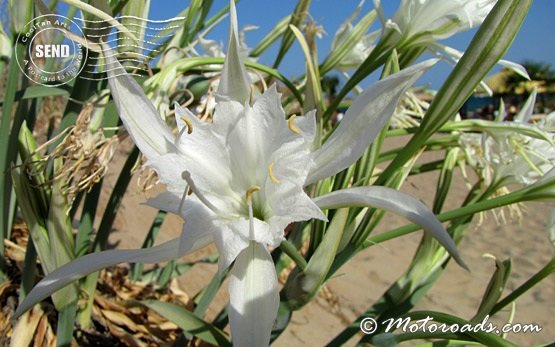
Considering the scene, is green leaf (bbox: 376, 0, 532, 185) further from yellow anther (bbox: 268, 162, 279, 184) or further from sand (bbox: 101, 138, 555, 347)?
sand (bbox: 101, 138, 555, 347)

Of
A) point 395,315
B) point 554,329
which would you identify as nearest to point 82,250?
point 395,315

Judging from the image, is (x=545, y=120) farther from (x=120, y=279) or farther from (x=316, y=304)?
(x=316, y=304)

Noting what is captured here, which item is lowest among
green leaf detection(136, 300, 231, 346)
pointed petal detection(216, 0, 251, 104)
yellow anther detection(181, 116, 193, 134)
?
green leaf detection(136, 300, 231, 346)

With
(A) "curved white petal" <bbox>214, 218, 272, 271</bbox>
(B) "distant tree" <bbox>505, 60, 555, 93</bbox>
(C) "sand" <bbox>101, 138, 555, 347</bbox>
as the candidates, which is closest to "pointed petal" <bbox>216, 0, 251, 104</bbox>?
(A) "curved white petal" <bbox>214, 218, 272, 271</bbox>

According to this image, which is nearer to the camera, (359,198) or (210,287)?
(359,198)

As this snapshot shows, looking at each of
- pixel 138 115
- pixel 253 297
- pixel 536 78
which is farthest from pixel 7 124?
pixel 536 78

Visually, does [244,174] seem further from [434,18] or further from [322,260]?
[434,18]
